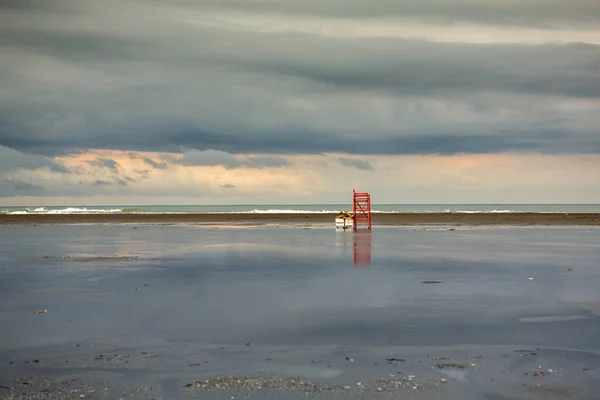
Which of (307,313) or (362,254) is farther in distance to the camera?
(362,254)

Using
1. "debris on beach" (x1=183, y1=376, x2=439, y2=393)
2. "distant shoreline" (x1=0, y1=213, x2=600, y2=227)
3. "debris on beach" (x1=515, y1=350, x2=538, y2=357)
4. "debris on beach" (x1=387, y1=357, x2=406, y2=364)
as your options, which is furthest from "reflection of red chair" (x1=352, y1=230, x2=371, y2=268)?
"distant shoreline" (x1=0, y1=213, x2=600, y2=227)

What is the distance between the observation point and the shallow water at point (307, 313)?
13.6 meters

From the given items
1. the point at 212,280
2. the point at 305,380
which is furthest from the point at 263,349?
the point at 212,280

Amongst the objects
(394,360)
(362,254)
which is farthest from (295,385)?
(362,254)

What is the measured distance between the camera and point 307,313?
19.2m

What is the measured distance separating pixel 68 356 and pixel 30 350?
3.70 ft

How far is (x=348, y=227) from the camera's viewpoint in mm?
75438

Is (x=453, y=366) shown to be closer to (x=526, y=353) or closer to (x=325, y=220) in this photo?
(x=526, y=353)

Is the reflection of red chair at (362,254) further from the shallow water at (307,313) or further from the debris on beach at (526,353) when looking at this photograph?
the debris on beach at (526,353)

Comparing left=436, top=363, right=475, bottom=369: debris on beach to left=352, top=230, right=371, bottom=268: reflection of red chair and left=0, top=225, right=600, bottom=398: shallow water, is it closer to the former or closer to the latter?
left=0, top=225, right=600, bottom=398: shallow water

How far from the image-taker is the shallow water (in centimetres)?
1364

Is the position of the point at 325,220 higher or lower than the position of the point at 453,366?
higher

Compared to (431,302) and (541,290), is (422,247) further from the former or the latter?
(431,302)

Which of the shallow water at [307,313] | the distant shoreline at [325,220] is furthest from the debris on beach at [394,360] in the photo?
the distant shoreline at [325,220]
